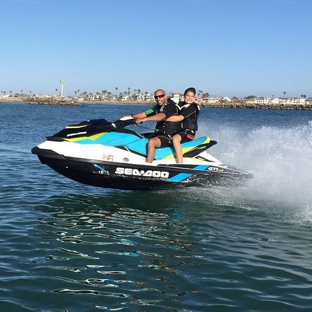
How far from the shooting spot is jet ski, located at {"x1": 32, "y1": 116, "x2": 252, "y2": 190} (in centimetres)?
746

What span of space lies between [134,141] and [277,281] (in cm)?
378

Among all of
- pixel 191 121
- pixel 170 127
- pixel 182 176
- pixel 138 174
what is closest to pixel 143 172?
pixel 138 174

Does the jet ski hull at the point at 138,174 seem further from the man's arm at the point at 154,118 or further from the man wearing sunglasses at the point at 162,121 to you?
the man's arm at the point at 154,118

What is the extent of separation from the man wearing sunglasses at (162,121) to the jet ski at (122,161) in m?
0.14

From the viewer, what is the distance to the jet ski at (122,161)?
24.5ft

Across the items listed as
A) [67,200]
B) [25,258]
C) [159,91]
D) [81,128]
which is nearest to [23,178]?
[67,200]

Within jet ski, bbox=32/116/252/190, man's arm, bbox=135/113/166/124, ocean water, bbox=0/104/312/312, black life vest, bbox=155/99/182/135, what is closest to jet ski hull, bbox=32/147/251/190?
jet ski, bbox=32/116/252/190

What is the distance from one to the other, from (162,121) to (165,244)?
2725 mm

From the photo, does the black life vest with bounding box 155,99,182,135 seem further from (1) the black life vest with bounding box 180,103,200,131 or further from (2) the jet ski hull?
(2) the jet ski hull

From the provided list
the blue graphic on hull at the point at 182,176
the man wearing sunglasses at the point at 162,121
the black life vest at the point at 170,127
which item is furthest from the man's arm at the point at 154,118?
the blue graphic on hull at the point at 182,176

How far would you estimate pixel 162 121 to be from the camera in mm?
7859

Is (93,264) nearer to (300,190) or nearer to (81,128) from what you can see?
(81,128)

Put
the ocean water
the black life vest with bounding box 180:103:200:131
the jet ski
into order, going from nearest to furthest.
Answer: the ocean water → the jet ski → the black life vest with bounding box 180:103:200:131

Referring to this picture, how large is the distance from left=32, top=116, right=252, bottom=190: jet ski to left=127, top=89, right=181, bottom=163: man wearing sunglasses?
0.47ft
